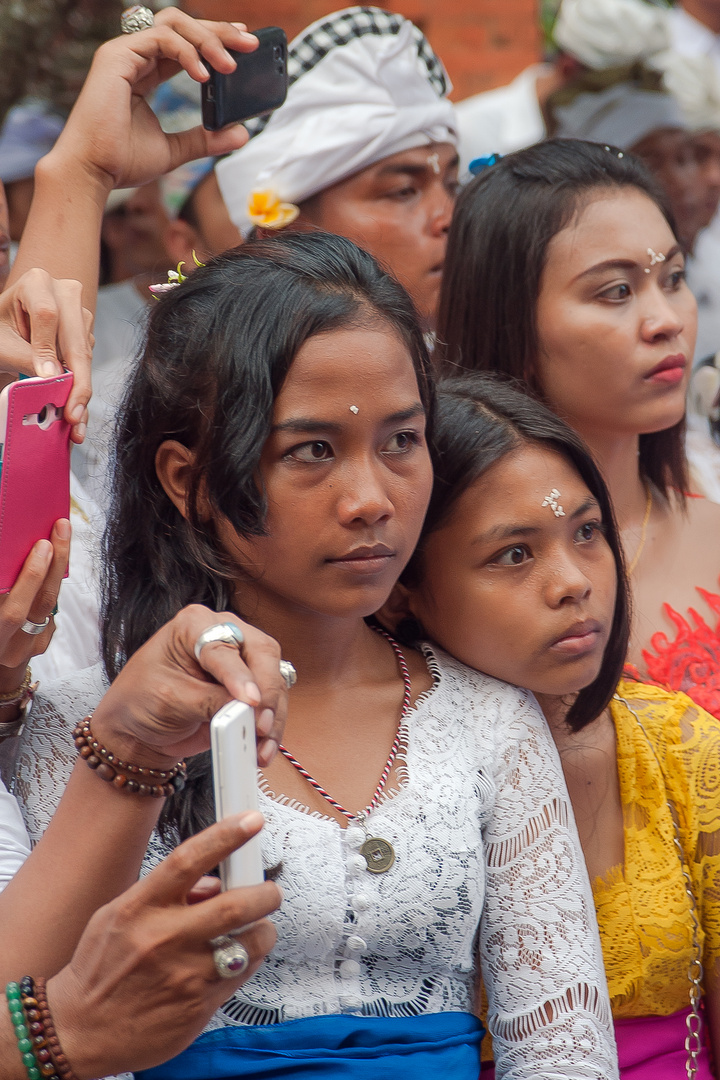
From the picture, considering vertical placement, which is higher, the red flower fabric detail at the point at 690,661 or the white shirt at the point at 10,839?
the white shirt at the point at 10,839

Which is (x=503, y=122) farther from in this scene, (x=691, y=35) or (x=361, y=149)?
(x=361, y=149)

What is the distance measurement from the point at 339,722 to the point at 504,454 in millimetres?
510

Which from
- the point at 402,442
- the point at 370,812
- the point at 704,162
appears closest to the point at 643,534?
the point at 402,442

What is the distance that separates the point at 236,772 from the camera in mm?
1155

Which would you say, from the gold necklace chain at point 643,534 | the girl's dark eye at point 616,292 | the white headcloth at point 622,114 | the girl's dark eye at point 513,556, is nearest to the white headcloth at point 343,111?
the girl's dark eye at point 616,292

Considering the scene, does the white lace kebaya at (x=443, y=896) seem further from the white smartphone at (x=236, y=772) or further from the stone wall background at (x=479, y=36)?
the stone wall background at (x=479, y=36)

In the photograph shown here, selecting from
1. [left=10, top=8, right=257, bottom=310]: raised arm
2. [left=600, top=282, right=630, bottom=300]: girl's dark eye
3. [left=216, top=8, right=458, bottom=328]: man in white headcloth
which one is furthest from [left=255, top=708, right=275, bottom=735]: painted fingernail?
[left=216, top=8, right=458, bottom=328]: man in white headcloth

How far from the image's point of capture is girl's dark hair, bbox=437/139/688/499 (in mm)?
2482

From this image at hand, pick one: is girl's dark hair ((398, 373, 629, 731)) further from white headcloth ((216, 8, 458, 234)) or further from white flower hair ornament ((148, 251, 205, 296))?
white headcloth ((216, 8, 458, 234))

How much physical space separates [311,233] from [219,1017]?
116cm

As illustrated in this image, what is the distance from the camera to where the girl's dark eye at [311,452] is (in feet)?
5.43

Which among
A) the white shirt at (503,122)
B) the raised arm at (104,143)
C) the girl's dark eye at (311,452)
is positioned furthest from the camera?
the white shirt at (503,122)

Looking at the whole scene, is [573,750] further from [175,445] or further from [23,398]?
[23,398]

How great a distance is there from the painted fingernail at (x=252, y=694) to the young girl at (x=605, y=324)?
1243 millimetres
